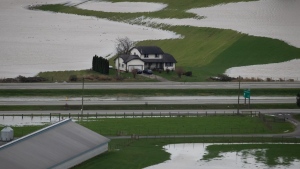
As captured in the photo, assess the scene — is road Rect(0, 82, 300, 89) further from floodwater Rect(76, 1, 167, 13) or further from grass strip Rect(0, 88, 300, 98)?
floodwater Rect(76, 1, 167, 13)

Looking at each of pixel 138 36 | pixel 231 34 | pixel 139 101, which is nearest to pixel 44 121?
pixel 139 101

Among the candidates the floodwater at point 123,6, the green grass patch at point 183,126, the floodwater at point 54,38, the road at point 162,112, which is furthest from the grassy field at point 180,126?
the floodwater at point 123,6

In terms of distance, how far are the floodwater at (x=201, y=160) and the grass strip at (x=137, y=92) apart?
50.3 ft

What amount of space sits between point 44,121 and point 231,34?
1880 inches

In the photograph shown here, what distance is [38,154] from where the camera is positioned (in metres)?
41.6

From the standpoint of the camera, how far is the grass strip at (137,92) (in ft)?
204

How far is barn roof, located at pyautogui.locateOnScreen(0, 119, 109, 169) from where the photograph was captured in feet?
133

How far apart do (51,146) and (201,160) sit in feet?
23.0

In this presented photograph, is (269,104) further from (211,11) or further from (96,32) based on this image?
(211,11)

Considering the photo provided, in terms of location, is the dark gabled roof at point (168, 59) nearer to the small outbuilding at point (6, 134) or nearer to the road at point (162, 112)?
the road at point (162, 112)

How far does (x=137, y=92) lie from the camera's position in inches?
2499

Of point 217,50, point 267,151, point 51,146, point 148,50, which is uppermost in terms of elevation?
point 217,50

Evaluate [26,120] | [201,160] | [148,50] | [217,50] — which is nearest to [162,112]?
[26,120]

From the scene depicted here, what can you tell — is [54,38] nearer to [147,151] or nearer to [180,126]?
[180,126]
